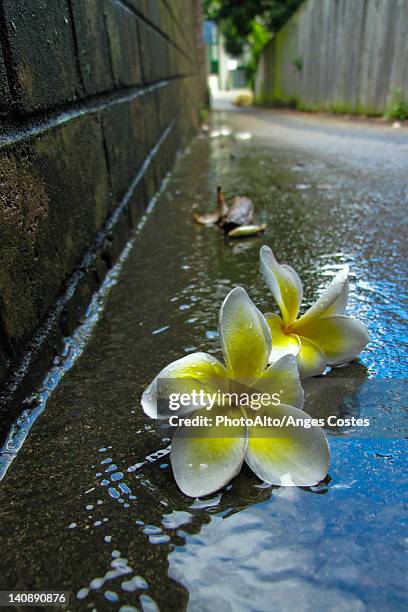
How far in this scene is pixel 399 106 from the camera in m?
7.28

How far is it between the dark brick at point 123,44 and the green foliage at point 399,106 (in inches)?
224

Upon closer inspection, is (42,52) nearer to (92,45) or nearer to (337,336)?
(92,45)

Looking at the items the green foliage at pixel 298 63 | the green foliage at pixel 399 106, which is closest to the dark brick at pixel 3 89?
the green foliage at pixel 399 106

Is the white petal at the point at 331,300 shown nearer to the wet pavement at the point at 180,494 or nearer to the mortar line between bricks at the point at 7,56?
the wet pavement at the point at 180,494

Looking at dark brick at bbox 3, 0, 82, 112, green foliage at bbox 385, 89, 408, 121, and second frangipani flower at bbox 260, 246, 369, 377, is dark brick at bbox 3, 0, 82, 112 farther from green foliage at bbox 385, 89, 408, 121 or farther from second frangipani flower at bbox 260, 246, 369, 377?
green foliage at bbox 385, 89, 408, 121

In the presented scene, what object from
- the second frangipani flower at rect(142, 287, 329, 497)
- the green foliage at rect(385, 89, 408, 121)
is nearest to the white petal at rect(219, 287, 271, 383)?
the second frangipani flower at rect(142, 287, 329, 497)

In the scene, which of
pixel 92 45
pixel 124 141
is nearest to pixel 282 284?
pixel 92 45

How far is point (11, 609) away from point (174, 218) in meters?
2.15

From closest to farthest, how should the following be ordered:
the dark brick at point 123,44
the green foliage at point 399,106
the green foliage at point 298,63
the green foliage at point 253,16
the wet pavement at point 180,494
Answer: the wet pavement at point 180,494 → the dark brick at point 123,44 → the green foliage at point 399,106 → the green foliage at point 298,63 → the green foliage at point 253,16

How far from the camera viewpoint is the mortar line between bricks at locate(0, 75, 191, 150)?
1.07 m

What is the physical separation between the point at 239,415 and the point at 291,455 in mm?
105


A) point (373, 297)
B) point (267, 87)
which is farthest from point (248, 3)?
point (373, 297)

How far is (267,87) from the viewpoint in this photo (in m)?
19.0

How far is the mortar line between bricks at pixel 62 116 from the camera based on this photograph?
1.07 m
